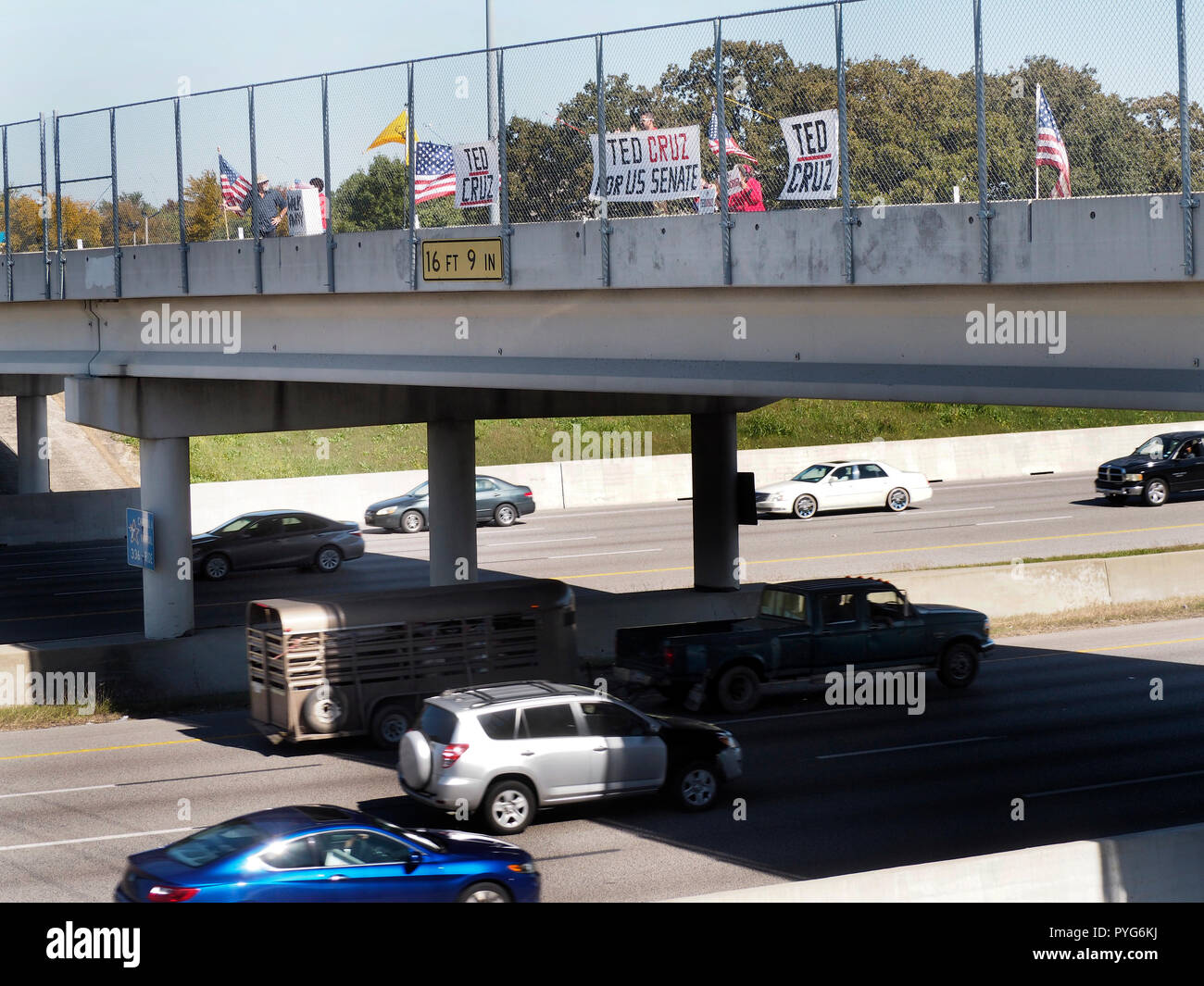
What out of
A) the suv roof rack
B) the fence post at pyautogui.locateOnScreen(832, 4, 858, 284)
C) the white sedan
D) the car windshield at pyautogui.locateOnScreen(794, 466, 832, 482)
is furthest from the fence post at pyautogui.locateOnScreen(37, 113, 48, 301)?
the car windshield at pyautogui.locateOnScreen(794, 466, 832, 482)

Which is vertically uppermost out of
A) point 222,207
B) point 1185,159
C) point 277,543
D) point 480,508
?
point 222,207

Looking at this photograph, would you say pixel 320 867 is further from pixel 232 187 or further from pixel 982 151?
pixel 232 187

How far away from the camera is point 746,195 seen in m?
14.5

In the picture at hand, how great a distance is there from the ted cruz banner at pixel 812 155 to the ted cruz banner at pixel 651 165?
1.17m

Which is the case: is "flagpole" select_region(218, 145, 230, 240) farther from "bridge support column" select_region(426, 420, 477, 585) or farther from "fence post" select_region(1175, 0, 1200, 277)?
"fence post" select_region(1175, 0, 1200, 277)

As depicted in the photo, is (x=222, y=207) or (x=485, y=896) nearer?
(x=485, y=896)

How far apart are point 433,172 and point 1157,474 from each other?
92.5 ft

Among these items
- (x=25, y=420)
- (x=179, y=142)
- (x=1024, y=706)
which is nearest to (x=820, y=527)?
(x=1024, y=706)

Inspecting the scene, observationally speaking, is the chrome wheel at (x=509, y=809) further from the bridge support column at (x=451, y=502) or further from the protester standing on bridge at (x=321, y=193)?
the bridge support column at (x=451, y=502)

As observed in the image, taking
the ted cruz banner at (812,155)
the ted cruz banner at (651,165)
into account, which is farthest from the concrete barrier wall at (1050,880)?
the ted cruz banner at (651,165)

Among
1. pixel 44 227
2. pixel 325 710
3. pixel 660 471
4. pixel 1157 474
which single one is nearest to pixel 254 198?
pixel 44 227

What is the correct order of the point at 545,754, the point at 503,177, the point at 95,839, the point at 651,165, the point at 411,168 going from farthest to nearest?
the point at 411,168, the point at 503,177, the point at 651,165, the point at 545,754, the point at 95,839

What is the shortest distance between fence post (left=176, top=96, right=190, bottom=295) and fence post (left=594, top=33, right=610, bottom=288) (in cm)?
779

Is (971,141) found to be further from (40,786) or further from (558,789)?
(40,786)
